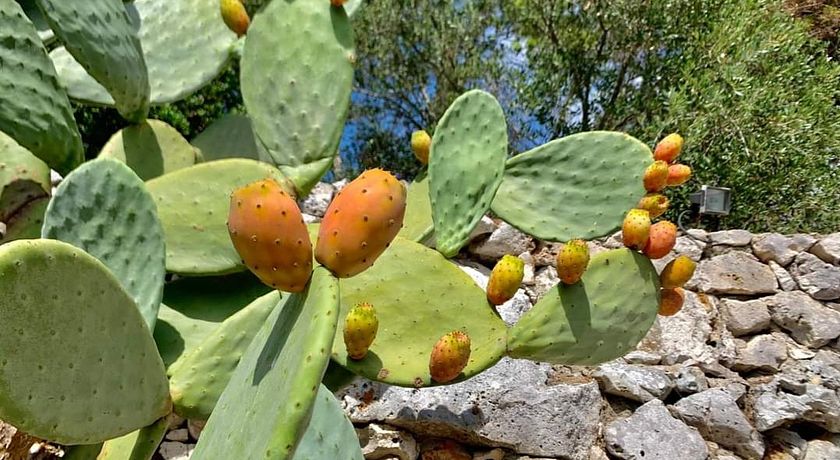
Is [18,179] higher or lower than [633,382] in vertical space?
higher

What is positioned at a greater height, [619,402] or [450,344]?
[450,344]

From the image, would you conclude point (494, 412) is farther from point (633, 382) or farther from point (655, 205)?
point (655, 205)

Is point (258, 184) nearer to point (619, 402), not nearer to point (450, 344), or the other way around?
point (450, 344)

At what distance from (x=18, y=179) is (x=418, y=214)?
934 mm

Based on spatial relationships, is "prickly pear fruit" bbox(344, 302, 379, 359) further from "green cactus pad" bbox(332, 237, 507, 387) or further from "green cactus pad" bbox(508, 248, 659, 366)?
"green cactus pad" bbox(508, 248, 659, 366)

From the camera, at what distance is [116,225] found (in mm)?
1061

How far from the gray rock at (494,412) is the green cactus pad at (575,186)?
500mm

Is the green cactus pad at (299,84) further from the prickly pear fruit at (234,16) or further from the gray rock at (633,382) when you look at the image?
the gray rock at (633,382)

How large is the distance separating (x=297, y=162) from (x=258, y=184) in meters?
0.77

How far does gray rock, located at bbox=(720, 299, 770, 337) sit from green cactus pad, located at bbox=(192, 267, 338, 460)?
A: 1920 mm

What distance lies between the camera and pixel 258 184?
0.61 metres

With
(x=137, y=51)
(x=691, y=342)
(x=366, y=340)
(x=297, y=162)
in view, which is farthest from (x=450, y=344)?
(x=691, y=342)

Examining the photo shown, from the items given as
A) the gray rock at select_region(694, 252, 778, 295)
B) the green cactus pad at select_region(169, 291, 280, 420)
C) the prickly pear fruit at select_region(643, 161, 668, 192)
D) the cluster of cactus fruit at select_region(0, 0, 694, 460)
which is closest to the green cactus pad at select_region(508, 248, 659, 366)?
the cluster of cactus fruit at select_region(0, 0, 694, 460)

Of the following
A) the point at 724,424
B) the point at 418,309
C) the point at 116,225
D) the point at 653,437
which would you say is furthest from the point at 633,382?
the point at 116,225
